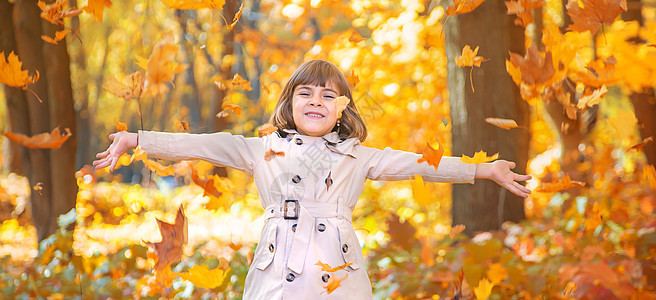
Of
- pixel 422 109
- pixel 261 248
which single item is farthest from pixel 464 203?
pixel 422 109

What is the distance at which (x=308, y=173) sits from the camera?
2.34 m

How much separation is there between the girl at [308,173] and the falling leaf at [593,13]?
629 millimetres

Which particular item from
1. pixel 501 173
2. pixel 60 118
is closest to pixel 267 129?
pixel 501 173

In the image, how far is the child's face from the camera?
2.39 meters

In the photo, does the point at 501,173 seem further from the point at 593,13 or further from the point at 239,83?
the point at 239,83

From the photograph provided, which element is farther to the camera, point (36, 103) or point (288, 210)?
point (36, 103)

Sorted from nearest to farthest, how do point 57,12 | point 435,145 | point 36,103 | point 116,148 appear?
1. point 116,148
2. point 57,12
3. point 435,145
4. point 36,103

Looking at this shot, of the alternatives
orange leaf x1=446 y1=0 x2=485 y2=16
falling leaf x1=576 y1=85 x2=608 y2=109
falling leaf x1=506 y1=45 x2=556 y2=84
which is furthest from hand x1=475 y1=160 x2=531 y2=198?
orange leaf x1=446 y1=0 x2=485 y2=16

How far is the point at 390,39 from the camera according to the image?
22.5 ft

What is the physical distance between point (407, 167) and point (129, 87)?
1.15 m

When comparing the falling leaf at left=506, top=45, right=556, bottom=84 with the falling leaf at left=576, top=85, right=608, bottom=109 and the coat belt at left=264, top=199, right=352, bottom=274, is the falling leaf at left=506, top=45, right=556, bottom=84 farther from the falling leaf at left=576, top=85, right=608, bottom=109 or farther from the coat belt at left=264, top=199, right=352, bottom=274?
the coat belt at left=264, top=199, right=352, bottom=274

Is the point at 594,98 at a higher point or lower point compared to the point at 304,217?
higher

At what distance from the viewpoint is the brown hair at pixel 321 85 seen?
2459 mm

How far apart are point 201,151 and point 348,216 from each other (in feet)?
2.03
